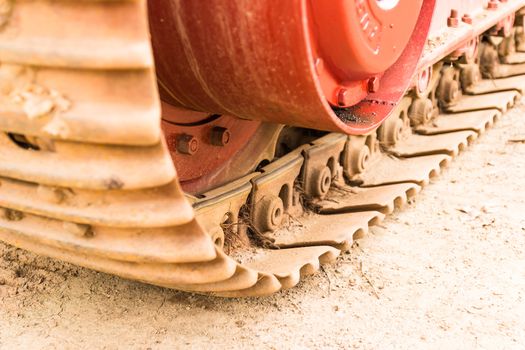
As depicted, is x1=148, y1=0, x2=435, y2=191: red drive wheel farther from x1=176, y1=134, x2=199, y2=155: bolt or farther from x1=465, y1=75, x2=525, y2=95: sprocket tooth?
x1=465, y1=75, x2=525, y2=95: sprocket tooth

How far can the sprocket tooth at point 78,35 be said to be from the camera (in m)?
1.14

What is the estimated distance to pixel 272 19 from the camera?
4.93ft

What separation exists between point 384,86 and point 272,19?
789 mm

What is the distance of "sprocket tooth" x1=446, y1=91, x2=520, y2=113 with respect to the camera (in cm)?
360

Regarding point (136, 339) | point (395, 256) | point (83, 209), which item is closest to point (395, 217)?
point (395, 256)

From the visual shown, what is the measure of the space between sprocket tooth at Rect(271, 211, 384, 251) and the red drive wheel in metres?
0.36

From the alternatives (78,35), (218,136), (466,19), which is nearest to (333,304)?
(218,136)

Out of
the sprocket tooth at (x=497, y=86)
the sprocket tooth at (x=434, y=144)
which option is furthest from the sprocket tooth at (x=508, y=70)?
the sprocket tooth at (x=434, y=144)

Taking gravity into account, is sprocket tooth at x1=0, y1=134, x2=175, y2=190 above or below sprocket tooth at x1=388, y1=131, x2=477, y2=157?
above

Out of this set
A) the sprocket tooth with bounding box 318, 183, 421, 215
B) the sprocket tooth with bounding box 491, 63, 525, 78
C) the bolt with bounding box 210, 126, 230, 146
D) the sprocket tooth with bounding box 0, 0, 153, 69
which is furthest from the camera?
the sprocket tooth with bounding box 491, 63, 525, 78

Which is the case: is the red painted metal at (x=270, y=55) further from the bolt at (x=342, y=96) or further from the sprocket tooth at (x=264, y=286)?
the sprocket tooth at (x=264, y=286)

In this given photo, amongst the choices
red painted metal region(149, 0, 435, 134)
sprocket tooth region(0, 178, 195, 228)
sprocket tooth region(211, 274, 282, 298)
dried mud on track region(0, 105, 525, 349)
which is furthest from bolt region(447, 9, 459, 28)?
sprocket tooth region(0, 178, 195, 228)

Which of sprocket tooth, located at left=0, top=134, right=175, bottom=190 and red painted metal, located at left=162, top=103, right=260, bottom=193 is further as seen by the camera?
red painted metal, located at left=162, top=103, right=260, bottom=193

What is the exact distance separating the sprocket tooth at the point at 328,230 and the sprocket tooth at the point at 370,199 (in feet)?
0.16
